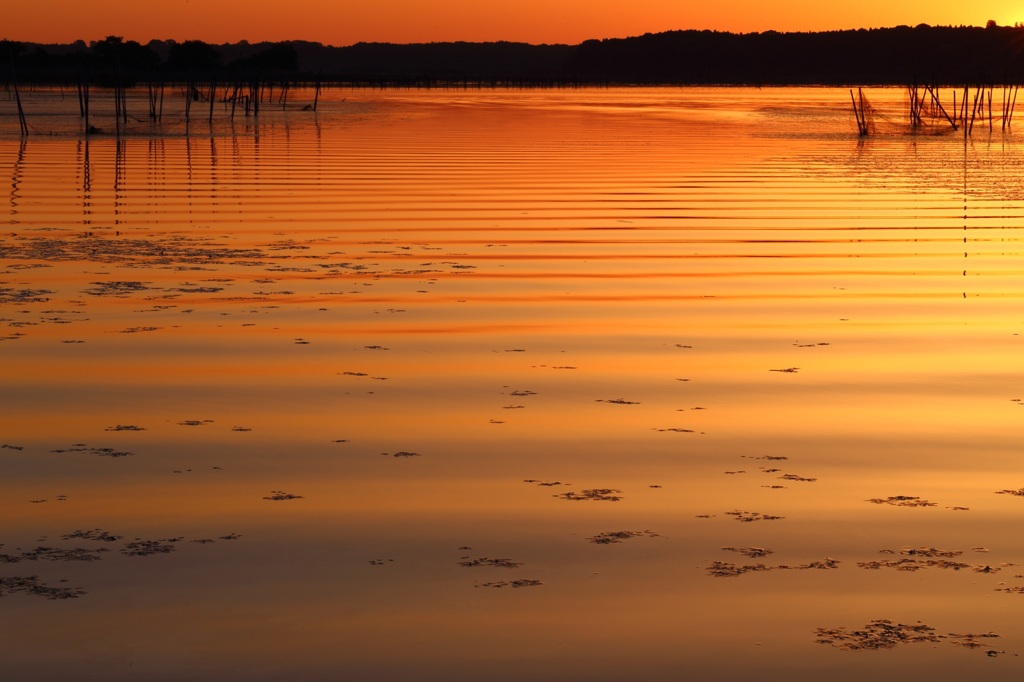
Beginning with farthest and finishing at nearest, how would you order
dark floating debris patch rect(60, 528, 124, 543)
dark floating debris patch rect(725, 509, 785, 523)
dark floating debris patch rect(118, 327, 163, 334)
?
1. dark floating debris patch rect(118, 327, 163, 334)
2. dark floating debris patch rect(725, 509, 785, 523)
3. dark floating debris patch rect(60, 528, 124, 543)

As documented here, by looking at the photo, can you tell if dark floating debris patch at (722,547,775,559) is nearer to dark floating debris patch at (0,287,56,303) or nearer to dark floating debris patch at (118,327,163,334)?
dark floating debris patch at (118,327,163,334)

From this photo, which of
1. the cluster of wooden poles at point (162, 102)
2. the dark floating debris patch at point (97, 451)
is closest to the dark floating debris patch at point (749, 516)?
the dark floating debris patch at point (97, 451)

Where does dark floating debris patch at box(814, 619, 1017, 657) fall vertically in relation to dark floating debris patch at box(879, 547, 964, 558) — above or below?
below

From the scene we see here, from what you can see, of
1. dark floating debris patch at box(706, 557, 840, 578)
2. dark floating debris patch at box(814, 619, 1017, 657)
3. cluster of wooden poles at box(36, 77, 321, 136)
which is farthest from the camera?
cluster of wooden poles at box(36, 77, 321, 136)

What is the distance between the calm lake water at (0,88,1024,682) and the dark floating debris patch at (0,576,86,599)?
0.05 ft

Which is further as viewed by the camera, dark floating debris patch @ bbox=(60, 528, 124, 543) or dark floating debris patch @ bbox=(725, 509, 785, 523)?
dark floating debris patch @ bbox=(725, 509, 785, 523)

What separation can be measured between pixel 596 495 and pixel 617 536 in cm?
56

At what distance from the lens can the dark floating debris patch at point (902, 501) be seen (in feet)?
19.6

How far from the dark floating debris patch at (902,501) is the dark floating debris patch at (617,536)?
107 cm

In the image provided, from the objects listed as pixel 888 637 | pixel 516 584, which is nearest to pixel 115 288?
pixel 516 584

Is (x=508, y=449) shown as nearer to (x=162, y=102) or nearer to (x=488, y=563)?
(x=488, y=563)

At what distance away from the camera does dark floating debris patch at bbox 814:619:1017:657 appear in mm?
4496

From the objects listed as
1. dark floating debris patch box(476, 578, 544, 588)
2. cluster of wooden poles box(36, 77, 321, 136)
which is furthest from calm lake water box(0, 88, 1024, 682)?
cluster of wooden poles box(36, 77, 321, 136)

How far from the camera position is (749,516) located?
227 inches
